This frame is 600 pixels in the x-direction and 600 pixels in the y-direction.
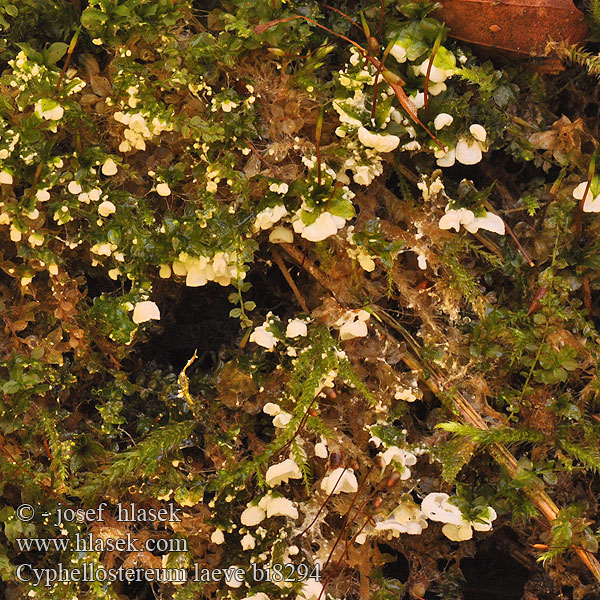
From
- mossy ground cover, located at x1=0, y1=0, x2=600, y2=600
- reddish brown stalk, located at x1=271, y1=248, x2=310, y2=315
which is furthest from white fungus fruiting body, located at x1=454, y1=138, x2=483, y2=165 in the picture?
reddish brown stalk, located at x1=271, y1=248, x2=310, y2=315

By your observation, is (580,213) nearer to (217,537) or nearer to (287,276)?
(287,276)

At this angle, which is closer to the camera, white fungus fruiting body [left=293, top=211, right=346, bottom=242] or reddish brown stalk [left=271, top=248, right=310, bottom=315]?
white fungus fruiting body [left=293, top=211, right=346, bottom=242]

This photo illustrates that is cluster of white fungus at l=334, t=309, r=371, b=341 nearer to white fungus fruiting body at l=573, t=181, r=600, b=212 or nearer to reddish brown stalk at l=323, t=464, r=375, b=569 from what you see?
reddish brown stalk at l=323, t=464, r=375, b=569

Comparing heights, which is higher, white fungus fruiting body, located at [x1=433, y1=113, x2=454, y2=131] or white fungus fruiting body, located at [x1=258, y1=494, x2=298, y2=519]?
white fungus fruiting body, located at [x1=433, y1=113, x2=454, y2=131]

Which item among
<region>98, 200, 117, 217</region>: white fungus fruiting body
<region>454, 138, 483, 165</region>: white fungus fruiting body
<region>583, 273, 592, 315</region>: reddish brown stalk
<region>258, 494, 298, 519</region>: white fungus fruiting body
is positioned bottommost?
<region>258, 494, 298, 519</region>: white fungus fruiting body

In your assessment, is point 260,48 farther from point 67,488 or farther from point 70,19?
point 67,488

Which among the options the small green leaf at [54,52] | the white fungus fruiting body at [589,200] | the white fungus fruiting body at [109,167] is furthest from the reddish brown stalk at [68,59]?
the white fungus fruiting body at [589,200]

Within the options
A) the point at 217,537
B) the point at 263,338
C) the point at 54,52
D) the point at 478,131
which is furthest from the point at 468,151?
the point at 217,537
